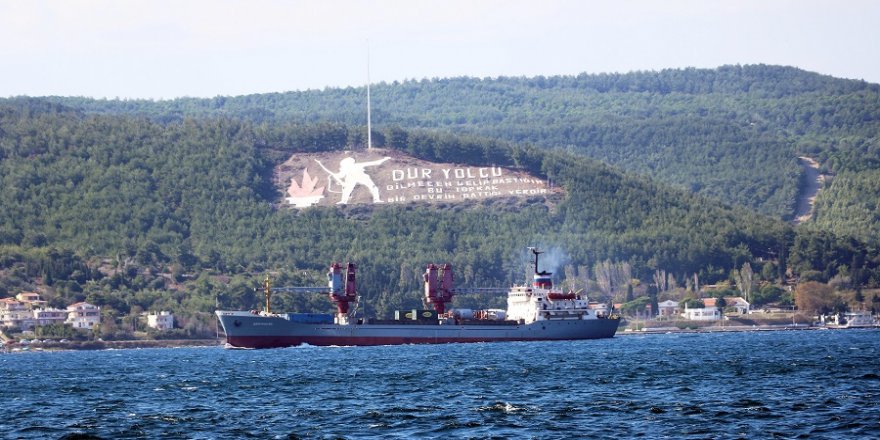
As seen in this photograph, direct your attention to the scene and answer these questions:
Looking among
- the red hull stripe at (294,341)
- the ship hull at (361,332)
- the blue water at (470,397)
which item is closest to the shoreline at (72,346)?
the ship hull at (361,332)

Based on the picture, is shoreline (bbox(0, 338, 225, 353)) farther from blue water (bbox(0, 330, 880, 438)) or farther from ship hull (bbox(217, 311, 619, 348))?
blue water (bbox(0, 330, 880, 438))

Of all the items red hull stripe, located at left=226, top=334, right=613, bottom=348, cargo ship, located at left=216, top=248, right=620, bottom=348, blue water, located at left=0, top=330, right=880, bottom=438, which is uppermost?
cargo ship, located at left=216, top=248, right=620, bottom=348

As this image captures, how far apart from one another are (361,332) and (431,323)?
821cm

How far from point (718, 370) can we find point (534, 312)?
7487 cm

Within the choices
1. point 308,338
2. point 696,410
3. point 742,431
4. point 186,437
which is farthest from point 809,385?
point 308,338

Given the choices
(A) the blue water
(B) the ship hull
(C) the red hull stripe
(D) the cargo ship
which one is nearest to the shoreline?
(D) the cargo ship

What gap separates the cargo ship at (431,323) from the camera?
160 m

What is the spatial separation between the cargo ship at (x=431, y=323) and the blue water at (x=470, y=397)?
36.3 metres

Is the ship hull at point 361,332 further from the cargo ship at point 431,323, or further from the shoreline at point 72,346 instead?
the shoreline at point 72,346

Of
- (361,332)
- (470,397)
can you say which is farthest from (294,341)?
(470,397)

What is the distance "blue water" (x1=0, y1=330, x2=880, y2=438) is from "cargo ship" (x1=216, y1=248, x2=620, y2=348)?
36.3 meters

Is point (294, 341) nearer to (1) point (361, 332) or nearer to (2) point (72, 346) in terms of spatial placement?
(1) point (361, 332)

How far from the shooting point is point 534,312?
551ft

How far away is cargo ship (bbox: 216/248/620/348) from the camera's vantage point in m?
160
